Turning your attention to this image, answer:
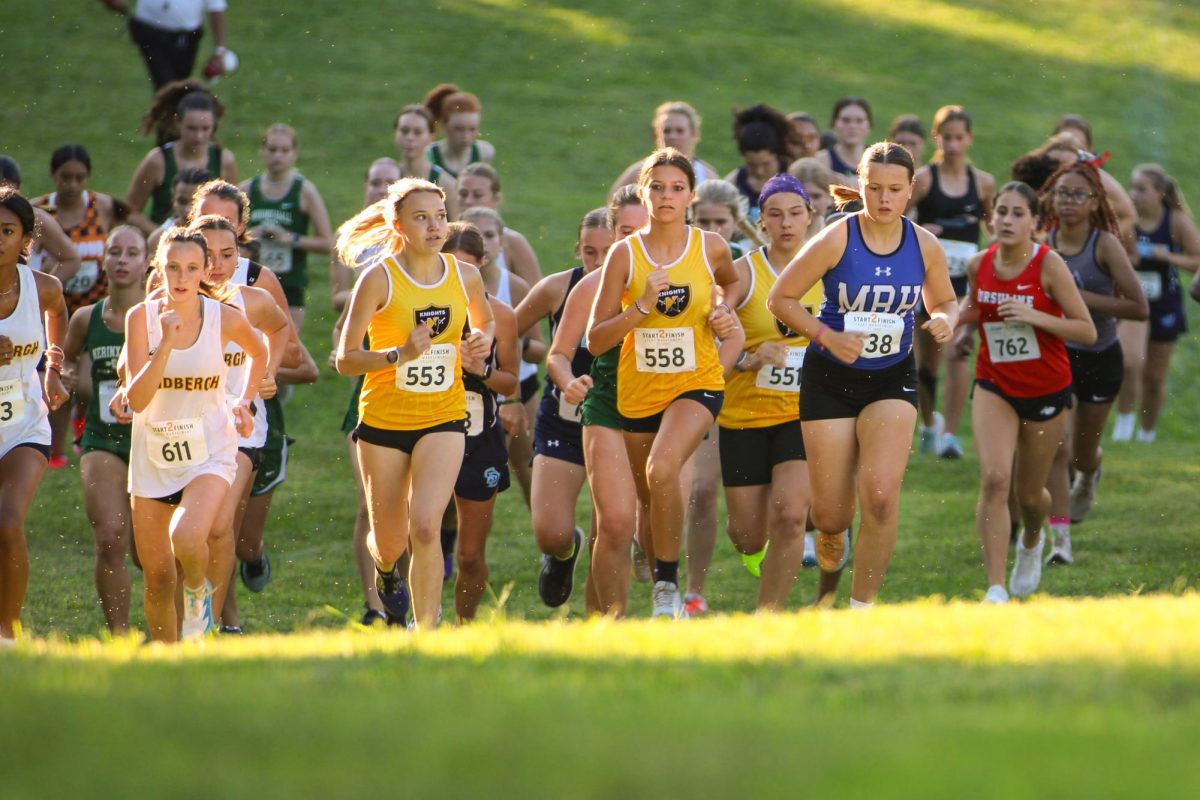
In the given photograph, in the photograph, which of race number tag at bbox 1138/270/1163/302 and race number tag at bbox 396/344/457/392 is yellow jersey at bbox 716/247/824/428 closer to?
race number tag at bbox 396/344/457/392

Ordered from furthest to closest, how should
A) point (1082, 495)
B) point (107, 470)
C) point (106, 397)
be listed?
1. point (1082, 495)
2. point (106, 397)
3. point (107, 470)

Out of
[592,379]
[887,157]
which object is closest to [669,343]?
[592,379]

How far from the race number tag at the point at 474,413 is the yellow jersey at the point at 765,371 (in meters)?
1.22

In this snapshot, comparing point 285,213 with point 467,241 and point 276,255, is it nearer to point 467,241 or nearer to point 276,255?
point 276,255

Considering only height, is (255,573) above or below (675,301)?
below

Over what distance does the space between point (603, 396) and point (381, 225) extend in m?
1.35

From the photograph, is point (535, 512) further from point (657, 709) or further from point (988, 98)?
point (988, 98)

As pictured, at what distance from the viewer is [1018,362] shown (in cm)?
956

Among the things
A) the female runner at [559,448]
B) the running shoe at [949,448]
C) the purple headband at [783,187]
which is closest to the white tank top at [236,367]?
the female runner at [559,448]

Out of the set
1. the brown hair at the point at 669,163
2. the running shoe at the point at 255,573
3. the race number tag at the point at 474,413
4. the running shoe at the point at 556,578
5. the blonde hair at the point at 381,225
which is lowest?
the running shoe at the point at 255,573

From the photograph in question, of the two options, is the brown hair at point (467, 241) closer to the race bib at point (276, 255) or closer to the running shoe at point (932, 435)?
the race bib at point (276, 255)

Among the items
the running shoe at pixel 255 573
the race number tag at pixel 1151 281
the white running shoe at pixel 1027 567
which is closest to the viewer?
the white running shoe at pixel 1027 567

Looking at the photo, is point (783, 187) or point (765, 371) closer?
point (765, 371)

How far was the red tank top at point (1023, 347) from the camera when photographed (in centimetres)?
955
